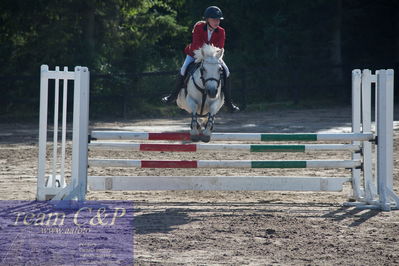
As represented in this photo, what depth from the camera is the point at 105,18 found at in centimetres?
2325

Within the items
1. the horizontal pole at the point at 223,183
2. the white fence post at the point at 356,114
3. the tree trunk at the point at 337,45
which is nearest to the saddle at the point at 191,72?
the horizontal pole at the point at 223,183

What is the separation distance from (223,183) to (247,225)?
4.84 feet

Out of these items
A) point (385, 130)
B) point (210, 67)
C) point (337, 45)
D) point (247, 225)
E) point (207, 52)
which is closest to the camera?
point (247, 225)

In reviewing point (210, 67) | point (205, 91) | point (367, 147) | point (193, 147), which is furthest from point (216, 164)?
point (367, 147)

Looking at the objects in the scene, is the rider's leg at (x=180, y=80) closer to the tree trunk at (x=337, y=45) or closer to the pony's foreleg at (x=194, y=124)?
the pony's foreleg at (x=194, y=124)

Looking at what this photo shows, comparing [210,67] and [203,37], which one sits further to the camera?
[203,37]

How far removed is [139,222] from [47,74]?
2.24 meters

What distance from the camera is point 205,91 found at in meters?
8.78

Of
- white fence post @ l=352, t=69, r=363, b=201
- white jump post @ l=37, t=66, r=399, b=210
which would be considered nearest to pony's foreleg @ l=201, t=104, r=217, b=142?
white jump post @ l=37, t=66, r=399, b=210

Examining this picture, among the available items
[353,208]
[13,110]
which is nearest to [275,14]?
[13,110]

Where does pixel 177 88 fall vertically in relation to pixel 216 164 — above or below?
above

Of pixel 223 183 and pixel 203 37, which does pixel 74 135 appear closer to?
pixel 223 183

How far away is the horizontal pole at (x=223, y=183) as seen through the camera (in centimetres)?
854

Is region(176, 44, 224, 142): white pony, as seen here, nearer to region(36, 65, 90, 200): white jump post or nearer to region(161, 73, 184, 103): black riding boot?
region(161, 73, 184, 103): black riding boot
